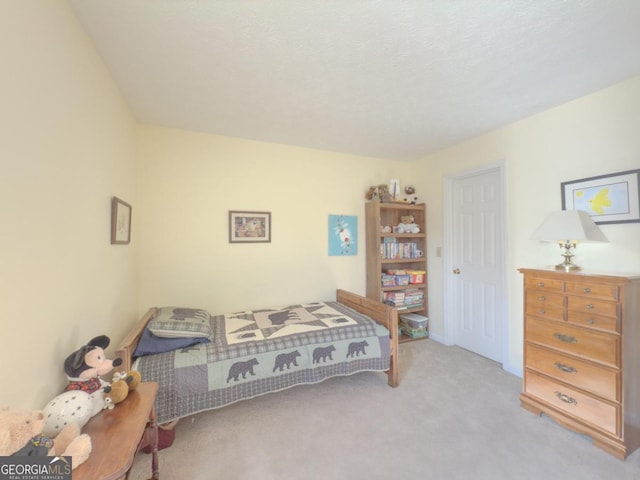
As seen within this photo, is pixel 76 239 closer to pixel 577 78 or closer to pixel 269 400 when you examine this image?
pixel 269 400

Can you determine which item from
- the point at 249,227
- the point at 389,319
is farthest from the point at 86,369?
the point at 389,319

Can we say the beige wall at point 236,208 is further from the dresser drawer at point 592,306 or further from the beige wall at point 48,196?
the dresser drawer at point 592,306

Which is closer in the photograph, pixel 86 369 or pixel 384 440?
pixel 86 369

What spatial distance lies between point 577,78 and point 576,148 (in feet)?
1.83

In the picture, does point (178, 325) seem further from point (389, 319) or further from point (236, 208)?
point (389, 319)

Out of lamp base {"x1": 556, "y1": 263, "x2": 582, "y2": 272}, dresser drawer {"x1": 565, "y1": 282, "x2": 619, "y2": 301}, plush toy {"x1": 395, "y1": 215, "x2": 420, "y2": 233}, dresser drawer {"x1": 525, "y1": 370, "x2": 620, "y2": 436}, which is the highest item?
plush toy {"x1": 395, "y1": 215, "x2": 420, "y2": 233}

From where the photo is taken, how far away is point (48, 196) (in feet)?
3.64

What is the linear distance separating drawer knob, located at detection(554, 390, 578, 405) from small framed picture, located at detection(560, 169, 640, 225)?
1279 millimetres

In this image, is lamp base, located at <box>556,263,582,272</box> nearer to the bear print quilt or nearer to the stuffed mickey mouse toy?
the bear print quilt

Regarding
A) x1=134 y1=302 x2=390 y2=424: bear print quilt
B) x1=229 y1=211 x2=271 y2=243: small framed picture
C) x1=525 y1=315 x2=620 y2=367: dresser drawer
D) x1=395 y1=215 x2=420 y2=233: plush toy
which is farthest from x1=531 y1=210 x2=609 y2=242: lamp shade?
x1=229 y1=211 x2=271 y2=243: small framed picture

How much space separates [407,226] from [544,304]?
1.82 m

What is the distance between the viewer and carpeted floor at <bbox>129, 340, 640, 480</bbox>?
1514 mm

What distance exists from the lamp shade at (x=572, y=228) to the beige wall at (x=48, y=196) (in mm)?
2844

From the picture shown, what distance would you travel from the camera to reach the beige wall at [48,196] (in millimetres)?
903
